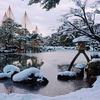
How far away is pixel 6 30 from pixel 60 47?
13.0 metres

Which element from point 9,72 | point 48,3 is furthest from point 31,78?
point 48,3

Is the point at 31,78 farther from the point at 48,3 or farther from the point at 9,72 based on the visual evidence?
the point at 48,3

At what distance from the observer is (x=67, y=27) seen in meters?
6.99

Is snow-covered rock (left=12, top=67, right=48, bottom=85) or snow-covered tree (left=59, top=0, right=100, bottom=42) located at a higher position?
snow-covered tree (left=59, top=0, right=100, bottom=42)

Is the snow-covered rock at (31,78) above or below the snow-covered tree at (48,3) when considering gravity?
below

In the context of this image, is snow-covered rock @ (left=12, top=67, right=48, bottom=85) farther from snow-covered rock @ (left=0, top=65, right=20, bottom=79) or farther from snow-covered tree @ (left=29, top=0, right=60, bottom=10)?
snow-covered tree @ (left=29, top=0, right=60, bottom=10)

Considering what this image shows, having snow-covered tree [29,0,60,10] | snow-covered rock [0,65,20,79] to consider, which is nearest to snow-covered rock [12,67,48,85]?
snow-covered rock [0,65,20,79]

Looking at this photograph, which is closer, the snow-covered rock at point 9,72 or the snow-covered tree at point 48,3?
the snow-covered tree at point 48,3

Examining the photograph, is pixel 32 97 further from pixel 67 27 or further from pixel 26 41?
pixel 26 41

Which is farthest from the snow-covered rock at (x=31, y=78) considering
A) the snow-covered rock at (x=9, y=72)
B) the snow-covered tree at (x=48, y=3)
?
the snow-covered tree at (x=48, y=3)

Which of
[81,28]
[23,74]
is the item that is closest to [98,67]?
[81,28]

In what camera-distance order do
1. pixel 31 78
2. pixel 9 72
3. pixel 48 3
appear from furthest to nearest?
pixel 9 72
pixel 31 78
pixel 48 3

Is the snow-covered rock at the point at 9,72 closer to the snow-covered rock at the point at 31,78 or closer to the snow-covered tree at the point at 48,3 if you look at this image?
the snow-covered rock at the point at 31,78

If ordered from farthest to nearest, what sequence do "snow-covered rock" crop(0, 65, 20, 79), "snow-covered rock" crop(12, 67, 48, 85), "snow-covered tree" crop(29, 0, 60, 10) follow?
"snow-covered rock" crop(0, 65, 20, 79) < "snow-covered rock" crop(12, 67, 48, 85) < "snow-covered tree" crop(29, 0, 60, 10)
